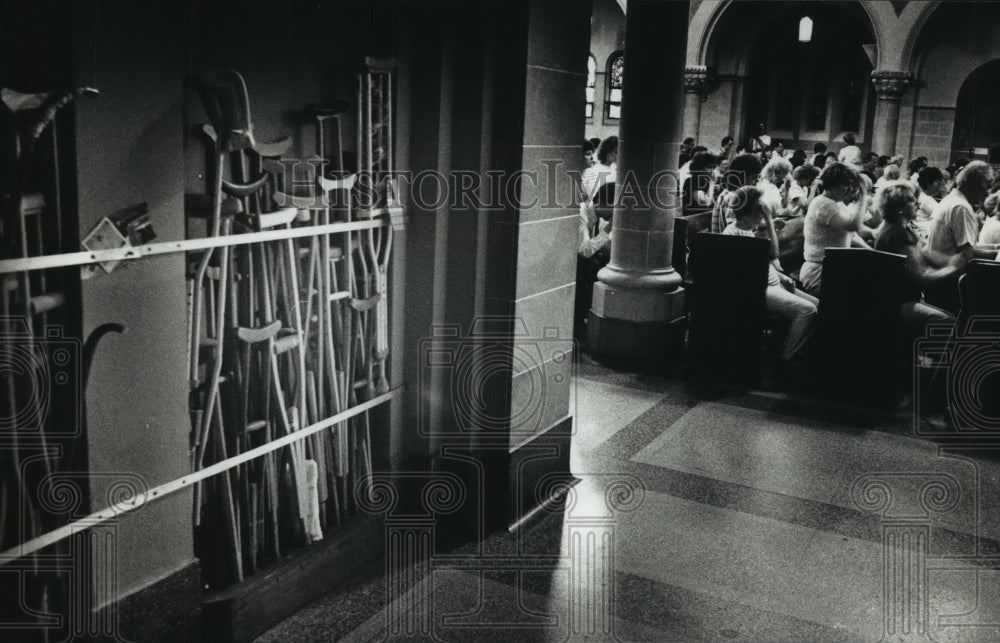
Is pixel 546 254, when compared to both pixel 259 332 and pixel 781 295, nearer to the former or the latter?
pixel 259 332

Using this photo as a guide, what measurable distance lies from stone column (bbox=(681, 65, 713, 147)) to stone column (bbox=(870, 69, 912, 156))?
11.2ft

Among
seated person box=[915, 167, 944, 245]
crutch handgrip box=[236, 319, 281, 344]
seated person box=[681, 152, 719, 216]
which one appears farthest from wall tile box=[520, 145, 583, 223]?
seated person box=[915, 167, 944, 245]

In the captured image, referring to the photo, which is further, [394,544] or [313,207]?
[394,544]

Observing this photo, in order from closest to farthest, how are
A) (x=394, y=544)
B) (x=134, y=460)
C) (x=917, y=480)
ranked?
(x=134, y=460) → (x=394, y=544) → (x=917, y=480)

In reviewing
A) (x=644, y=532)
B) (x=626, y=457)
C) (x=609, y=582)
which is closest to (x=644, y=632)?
(x=609, y=582)

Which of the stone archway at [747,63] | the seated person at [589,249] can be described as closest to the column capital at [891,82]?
the stone archway at [747,63]

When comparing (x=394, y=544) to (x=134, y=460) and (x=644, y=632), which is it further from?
(x=134, y=460)

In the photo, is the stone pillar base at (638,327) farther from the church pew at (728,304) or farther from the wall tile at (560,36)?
the wall tile at (560,36)

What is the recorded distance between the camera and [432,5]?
4020 mm

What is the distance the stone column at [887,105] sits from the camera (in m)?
19.2

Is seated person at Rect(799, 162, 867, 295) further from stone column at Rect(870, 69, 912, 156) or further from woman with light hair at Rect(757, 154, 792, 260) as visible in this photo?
stone column at Rect(870, 69, 912, 156)

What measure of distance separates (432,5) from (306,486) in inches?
81.4

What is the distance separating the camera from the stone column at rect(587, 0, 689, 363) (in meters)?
7.15

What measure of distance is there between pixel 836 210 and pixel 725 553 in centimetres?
363
